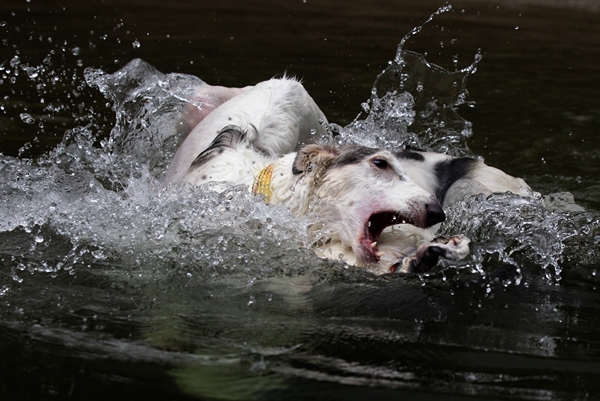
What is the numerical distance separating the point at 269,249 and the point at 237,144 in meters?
1.26

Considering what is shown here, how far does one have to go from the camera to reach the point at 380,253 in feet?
15.6

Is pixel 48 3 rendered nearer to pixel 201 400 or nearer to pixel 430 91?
pixel 430 91

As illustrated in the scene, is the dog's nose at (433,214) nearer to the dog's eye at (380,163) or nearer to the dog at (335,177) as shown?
the dog at (335,177)

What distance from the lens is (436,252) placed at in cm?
439

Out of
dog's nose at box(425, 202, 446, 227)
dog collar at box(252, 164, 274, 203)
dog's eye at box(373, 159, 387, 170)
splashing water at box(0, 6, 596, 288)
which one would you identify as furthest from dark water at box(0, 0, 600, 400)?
Answer: dog's eye at box(373, 159, 387, 170)

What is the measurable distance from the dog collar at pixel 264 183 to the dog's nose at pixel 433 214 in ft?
3.54

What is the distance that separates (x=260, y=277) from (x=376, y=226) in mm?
819

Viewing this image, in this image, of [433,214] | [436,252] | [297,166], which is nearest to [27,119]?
[297,166]

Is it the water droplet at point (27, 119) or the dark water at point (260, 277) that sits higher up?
the water droplet at point (27, 119)

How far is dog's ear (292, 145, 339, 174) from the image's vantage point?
5062 millimetres

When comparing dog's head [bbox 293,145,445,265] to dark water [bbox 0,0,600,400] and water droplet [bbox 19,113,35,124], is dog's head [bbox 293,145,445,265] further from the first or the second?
water droplet [bbox 19,113,35,124]

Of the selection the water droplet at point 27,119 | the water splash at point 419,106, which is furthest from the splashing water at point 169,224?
the water droplet at point 27,119

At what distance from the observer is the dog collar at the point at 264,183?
520 cm

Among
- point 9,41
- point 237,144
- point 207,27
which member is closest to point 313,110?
point 237,144
